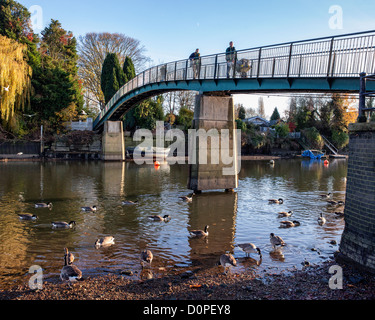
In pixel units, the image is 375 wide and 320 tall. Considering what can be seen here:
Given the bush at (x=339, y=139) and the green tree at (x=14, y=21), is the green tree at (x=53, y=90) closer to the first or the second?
the green tree at (x=14, y=21)

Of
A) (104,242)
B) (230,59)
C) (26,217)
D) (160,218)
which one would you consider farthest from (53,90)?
(104,242)

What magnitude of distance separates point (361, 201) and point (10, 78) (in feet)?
140

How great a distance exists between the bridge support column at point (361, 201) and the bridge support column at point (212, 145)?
488 inches

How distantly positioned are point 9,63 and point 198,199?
106ft

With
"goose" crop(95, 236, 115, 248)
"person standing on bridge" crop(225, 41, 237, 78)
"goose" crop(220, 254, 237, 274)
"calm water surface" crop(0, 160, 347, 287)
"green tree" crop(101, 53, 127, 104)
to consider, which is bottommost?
"calm water surface" crop(0, 160, 347, 287)

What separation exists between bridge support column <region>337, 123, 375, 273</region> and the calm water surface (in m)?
1.40

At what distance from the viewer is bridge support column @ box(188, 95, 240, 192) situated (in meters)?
22.8

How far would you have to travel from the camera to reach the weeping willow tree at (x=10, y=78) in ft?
138

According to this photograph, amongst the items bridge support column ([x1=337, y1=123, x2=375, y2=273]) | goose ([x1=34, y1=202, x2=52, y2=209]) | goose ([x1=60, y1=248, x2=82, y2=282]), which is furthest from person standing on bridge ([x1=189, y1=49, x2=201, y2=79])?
goose ([x1=60, y1=248, x2=82, y2=282])

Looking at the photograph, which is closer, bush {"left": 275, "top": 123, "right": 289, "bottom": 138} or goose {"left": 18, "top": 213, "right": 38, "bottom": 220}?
goose {"left": 18, "top": 213, "right": 38, "bottom": 220}

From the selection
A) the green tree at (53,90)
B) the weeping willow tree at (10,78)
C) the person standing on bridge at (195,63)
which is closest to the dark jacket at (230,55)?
the person standing on bridge at (195,63)

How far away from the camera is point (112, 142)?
48.8 metres

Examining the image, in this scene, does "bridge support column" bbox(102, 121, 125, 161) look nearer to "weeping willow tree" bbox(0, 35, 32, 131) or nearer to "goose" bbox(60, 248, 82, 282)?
"weeping willow tree" bbox(0, 35, 32, 131)

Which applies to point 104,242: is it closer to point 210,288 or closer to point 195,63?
point 210,288
